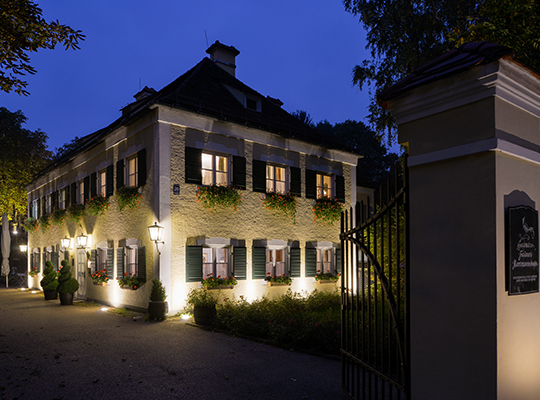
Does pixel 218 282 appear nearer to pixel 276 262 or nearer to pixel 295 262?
pixel 276 262

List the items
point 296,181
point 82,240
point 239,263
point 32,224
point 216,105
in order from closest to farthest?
point 239,263 → point 216,105 → point 296,181 → point 82,240 → point 32,224

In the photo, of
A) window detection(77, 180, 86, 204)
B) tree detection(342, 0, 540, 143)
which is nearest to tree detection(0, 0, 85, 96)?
tree detection(342, 0, 540, 143)

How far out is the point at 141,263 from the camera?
1227 centimetres

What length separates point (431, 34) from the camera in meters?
13.5

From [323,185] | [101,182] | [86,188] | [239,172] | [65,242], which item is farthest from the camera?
[65,242]

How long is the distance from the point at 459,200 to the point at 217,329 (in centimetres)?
747

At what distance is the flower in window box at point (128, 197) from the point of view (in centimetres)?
1269

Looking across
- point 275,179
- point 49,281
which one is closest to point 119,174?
point 275,179

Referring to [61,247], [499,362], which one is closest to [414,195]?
[499,362]

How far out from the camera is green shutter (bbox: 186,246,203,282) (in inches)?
467

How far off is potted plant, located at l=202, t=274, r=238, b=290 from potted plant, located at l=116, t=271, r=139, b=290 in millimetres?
2009

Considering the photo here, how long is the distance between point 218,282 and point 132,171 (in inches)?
177

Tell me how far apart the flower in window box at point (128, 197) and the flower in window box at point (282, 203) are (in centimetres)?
392

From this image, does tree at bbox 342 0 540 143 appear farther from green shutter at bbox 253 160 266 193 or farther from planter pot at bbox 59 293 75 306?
planter pot at bbox 59 293 75 306
